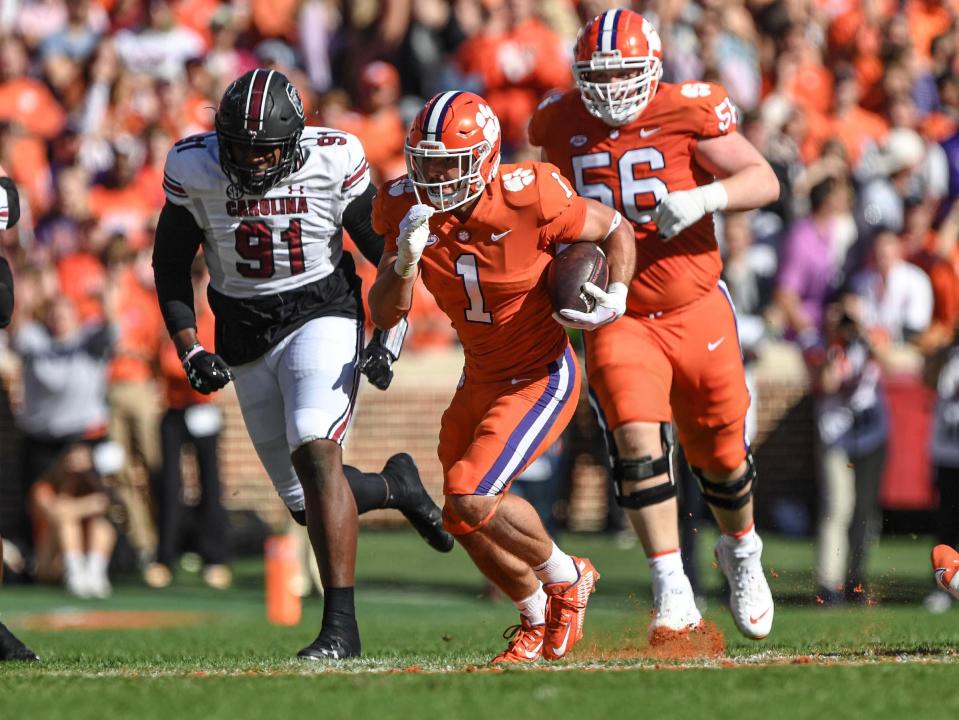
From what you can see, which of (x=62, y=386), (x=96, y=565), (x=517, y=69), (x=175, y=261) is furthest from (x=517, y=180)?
(x=517, y=69)

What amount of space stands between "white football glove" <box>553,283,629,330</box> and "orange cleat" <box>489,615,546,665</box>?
121 cm

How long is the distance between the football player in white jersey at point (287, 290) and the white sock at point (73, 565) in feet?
17.1

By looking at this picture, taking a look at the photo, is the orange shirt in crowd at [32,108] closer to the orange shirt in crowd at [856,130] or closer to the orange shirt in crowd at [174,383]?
the orange shirt in crowd at [174,383]

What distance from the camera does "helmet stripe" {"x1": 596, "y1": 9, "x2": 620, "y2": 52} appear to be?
22.1 feet

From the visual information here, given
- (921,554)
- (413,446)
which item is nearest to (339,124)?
(413,446)

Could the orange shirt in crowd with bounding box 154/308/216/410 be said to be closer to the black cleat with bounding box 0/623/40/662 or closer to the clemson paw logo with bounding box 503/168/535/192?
the black cleat with bounding box 0/623/40/662

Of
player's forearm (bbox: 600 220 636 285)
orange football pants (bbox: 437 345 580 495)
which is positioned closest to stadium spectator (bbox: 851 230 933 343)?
player's forearm (bbox: 600 220 636 285)

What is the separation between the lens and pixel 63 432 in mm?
12258

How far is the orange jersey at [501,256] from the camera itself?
614 cm

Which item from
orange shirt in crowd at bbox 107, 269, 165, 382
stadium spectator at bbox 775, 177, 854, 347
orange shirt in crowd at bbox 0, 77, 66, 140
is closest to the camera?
orange shirt in crowd at bbox 107, 269, 165, 382

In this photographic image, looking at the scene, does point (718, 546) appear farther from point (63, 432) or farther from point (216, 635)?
point (63, 432)

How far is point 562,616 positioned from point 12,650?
214cm

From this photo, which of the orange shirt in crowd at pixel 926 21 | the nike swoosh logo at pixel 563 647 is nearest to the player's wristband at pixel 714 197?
the nike swoosh logo at pixel 563 647

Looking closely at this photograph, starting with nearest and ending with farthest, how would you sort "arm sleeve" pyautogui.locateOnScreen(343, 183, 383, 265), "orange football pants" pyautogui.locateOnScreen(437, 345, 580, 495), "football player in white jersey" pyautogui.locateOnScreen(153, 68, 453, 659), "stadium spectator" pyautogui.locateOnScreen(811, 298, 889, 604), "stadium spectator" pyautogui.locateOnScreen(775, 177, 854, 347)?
"orange football pants" pyautogui.locateOnScreen(437, 345, 580, 495) < "football player in white jersey" pyautogui.locateOnScreen(153, 68, 453, 659) < "arm sleeve" pyautogui.locateOnScreen(343, 183, 383, 265) < "stadium spectator" pyautogui.locateOnScreen(811, 298, 889, 604) < "stadium spectator" pyautogui.locateOnScreen(775, 177, 854, 347)
